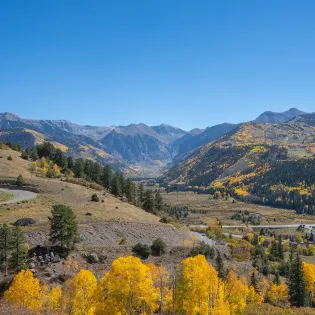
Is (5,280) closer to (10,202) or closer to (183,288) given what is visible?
(183,288)

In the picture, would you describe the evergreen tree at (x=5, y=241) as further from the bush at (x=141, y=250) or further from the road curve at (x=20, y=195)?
the road curve at (x=20, y=195)

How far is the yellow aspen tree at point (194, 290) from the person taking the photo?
136 feet

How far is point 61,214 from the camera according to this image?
60094 mm

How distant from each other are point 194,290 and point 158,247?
33.4m

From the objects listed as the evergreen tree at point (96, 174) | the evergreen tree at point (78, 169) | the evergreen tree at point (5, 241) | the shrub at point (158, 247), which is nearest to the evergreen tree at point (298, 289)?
the shrub at point (158, 247)

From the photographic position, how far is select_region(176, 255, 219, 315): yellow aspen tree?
1634 inches

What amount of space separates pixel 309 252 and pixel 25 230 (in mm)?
165115

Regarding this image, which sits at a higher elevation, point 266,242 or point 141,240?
point 141,240

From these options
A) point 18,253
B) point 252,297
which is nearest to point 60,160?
point 18,253

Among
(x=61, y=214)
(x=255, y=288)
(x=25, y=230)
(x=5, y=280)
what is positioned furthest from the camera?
(x=255, y=288)

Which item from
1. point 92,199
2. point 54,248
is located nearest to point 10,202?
point 92,199

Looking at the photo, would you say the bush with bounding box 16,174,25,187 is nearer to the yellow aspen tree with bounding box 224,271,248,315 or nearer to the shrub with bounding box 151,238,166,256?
the shrub with bounding box 151,238,166,256

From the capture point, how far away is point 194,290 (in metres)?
42.0

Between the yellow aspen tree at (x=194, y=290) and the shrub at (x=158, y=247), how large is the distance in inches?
1204
